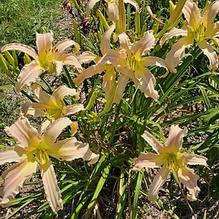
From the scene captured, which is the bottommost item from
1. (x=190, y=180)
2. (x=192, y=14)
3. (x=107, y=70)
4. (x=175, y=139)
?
(x=190, y=180)

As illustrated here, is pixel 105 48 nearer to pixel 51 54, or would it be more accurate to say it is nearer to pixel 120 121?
pixel 51 54

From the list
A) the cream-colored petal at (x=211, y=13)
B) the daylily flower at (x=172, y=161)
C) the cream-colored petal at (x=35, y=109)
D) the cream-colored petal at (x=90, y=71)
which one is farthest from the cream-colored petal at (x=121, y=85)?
the cream-colored petal at (x=211, y=13)

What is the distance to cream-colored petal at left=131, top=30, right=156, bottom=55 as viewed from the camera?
2.08m

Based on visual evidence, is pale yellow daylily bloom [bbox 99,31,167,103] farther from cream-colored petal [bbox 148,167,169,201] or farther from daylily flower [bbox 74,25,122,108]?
cream-colored petal [bbox 148,167,169,201]

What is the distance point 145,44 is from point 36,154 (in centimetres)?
64

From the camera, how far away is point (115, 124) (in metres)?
2.50

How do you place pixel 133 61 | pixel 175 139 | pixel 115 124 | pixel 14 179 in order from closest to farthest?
1. pixel 14 179
2. pixel 175 139
3. pixel 133 61
4. pixel 115 124

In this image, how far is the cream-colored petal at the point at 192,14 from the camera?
7.27 feet

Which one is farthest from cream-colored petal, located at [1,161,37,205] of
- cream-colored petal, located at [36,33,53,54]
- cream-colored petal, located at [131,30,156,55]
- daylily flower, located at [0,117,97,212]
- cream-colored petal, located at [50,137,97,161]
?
cream-colored petal, located at [131,30,156,55]

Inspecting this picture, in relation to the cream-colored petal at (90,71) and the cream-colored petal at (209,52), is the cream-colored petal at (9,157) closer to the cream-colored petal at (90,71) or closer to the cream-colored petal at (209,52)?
the cream-colored petal at (90,71)

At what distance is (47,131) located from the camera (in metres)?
1.94

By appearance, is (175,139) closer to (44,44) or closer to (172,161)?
(172,161)

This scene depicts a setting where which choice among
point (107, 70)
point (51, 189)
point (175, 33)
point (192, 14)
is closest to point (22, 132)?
point (51, 189)

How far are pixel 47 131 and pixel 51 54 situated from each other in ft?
1.40
